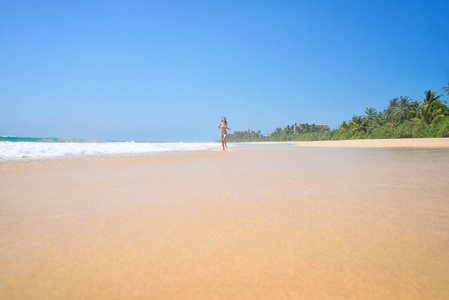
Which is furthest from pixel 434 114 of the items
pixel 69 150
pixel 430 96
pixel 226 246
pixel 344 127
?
pixel 226 246

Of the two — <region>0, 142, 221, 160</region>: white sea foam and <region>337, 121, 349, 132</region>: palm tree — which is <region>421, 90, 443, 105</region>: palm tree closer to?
<region>337, 121, 349, 132</region>: palm tree

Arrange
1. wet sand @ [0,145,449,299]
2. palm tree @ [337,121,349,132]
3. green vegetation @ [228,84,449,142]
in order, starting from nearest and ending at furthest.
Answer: wet sand @ [0,145,449,299] < green vegetation @ [228,84,449,142] < palm tree @ [337,121,349,132]

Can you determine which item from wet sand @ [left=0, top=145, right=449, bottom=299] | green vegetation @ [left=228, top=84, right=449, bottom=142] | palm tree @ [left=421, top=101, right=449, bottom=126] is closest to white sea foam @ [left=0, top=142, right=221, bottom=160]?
wet sand @ [left=0, top=145, right=449, bottom=299]

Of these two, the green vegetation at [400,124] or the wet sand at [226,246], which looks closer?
the wet sand at [226,246]

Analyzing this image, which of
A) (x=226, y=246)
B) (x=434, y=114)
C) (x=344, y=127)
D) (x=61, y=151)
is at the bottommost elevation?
(x=226, y=246)

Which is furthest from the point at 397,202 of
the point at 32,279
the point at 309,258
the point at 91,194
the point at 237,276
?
the point at 91,194

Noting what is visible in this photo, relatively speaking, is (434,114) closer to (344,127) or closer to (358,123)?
(358,123)

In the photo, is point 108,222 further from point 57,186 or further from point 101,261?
point 57,186

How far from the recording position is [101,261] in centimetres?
93

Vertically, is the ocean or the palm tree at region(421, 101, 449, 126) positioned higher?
the palm tree at region(421, 101, 449, 126)

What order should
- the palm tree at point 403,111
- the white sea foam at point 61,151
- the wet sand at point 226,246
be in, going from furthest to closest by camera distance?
1. the palm tree at point 403,111
2. the white sea foam at point 61,151
3. the wet sand at point 226,246

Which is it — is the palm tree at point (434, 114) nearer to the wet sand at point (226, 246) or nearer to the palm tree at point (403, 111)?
the palm tree at point (403, 111)

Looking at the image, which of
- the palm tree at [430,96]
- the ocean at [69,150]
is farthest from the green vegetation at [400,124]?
the ocean at [69,150]

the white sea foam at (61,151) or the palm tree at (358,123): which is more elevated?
the palm tree at (358,123)
